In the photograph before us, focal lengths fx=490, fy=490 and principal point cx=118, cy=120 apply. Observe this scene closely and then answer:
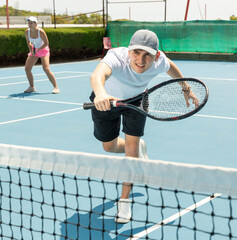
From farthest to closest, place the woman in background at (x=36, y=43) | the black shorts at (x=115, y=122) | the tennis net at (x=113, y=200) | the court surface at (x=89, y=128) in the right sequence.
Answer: the woman in background at (x=36, y=43)
the court surface at (x=89, y=128)
the black shorts at (x=115, y=122)
the tennis net at (x=113, y=200)

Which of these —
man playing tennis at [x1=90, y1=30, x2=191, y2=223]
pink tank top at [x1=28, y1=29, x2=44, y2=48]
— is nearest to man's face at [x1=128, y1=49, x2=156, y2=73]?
man playing tennis at [x1=90, y1=30, x2=191, y2=223]

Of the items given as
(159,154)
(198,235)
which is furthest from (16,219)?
(159,154)

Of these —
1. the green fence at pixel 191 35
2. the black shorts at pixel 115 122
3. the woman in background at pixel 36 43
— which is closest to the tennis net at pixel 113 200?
the black shorts at pixel 115 122

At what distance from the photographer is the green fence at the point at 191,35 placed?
65.4 feet

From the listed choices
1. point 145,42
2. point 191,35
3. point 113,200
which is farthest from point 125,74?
point 191,35

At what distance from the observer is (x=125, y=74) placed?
389 cm

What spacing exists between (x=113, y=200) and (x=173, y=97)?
116 cm

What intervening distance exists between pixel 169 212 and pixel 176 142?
250 centimetres

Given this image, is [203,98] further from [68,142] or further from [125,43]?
[125,43]

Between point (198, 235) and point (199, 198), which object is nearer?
point (198, 235)

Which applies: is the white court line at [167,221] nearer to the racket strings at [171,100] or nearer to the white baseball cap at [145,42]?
the racket strings at [171,100]

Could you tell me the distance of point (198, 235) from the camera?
3662 millimetres

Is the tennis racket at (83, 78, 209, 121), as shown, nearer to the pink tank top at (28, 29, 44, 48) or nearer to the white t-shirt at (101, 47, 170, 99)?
the white t-shirt at (101, 47, 170, 99)

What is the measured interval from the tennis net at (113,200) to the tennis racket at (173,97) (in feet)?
2.33
